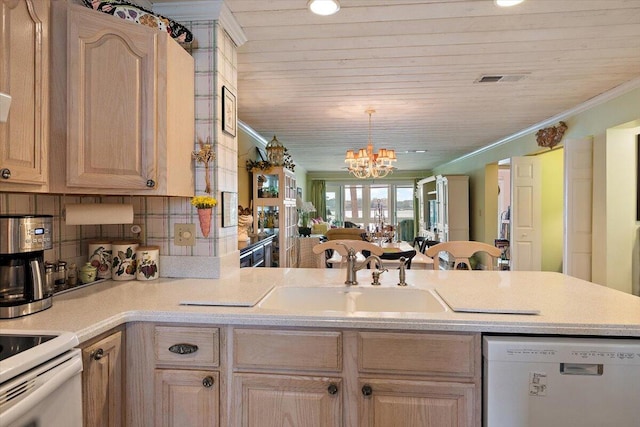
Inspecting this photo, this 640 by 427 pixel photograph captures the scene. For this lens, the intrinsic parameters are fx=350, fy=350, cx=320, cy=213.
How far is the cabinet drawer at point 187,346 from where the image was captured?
1285 mm

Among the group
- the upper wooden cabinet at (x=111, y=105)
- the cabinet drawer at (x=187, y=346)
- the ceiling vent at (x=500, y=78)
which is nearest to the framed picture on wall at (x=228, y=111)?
the upper wooden cabinet at (x=111, y=105)

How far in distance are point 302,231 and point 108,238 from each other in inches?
177

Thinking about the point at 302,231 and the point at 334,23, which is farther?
the point at 302,231

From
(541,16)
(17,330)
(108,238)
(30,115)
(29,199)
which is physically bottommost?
(17,330)

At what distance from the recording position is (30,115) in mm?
1244

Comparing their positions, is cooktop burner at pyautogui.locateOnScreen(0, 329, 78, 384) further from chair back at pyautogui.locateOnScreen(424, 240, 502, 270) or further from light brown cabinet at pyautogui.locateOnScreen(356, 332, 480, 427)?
chair back at pyautogui.locateOnScreen(424, 240, 502, 270)

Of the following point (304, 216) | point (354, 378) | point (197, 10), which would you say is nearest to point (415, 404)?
point (354, 378)

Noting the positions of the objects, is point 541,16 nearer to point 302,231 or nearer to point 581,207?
point 581,207

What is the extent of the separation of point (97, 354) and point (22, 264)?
1.50 ft

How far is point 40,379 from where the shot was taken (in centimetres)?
91

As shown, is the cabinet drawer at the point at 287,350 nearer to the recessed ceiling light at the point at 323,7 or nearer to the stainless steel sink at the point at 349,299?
the stainless steel sink at the point at 349,299

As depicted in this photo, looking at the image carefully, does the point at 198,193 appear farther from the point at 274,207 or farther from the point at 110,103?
the point at 274,207

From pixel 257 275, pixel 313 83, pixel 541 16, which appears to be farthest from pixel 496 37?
pixel 257 275

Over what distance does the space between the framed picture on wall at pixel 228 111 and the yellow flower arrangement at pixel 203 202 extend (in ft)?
1.39
